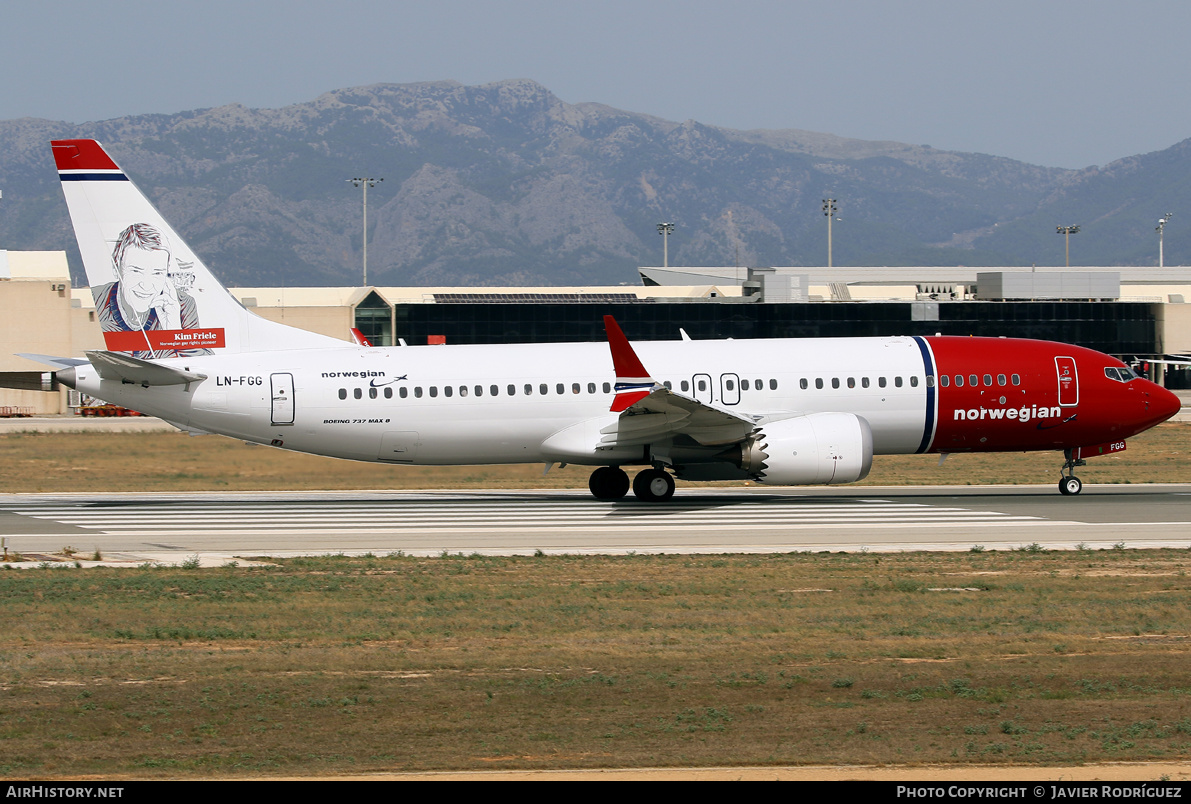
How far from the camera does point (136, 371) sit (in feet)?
102

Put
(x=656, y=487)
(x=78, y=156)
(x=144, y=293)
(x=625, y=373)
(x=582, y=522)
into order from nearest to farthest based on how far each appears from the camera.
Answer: (x=582, y=522), (x=625, y=373), (x=78, y=156), (x=144, y=293), (x=656, y=487)

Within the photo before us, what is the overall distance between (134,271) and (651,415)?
13.4 metres

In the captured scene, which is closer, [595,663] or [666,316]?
[595,663]

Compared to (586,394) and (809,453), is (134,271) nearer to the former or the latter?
(586,394)

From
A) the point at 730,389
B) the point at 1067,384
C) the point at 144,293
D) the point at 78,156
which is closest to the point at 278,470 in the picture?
the point at 144,293

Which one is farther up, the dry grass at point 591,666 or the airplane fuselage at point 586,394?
the airplane fuselage at point 586,394

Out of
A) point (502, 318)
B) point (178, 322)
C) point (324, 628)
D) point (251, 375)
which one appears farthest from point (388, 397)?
point (502, 318)

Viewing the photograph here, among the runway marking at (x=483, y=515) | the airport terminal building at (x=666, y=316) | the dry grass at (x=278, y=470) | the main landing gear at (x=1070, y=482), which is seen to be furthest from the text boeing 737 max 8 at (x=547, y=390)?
the airport terminal building at (x=666, y=316)

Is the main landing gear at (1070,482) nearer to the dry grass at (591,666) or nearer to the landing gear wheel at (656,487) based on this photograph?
the landing gear wheel at (656,487)

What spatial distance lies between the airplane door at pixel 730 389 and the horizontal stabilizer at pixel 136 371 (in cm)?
1297

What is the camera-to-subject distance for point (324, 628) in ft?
54.0

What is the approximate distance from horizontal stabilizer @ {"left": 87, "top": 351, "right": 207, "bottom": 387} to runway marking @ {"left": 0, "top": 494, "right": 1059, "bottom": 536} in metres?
3.26

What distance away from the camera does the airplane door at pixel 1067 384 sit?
110ft

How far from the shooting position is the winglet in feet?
97.8
